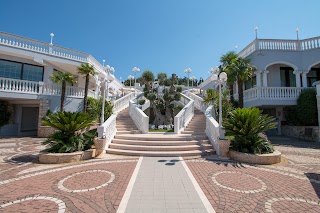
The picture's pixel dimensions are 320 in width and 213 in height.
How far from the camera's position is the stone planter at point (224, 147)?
838cm

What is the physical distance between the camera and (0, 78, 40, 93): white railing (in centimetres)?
1388

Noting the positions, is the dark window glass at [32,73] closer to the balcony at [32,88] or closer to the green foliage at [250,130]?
the balcony at [32,88]

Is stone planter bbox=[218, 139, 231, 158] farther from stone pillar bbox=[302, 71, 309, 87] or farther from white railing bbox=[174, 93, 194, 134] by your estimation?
stone pillar bbox=[302, 71, 309, 87]

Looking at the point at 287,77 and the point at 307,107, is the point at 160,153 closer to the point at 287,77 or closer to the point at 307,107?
the point at 307,107

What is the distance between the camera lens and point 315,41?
627 inches

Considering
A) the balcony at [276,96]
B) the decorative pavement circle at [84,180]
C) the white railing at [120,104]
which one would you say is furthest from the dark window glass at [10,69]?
the balcony at [276,96]

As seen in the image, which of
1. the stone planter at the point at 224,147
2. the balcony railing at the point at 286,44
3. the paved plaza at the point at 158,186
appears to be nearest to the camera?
the paved plaza at the point at 158,186

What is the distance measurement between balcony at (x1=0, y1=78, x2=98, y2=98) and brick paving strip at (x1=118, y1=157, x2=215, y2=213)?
13.2 metres

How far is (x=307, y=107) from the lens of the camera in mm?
14273

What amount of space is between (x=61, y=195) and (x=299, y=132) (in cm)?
1826

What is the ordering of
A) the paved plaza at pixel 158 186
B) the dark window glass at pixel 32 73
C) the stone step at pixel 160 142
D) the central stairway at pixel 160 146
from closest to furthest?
the paved plaza at pixel 158 186 → the central stairway at pixel 160 146 → the stone step at pixel 160 142 → the dark window glass at pixel 32 73

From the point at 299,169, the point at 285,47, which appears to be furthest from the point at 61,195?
the point at 285,47

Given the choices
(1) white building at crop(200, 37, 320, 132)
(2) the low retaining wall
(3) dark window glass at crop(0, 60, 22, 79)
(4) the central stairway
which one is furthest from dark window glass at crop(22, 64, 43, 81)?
(2) the low retaining wall

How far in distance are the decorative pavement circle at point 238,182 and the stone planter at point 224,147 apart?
220cm
